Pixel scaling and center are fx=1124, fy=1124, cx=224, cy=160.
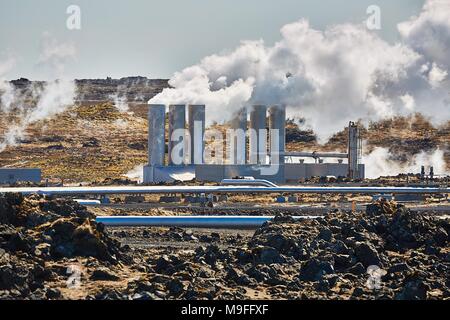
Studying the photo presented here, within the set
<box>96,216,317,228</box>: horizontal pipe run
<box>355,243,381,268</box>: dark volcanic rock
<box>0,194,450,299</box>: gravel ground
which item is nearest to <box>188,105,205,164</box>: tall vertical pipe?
<box>96,216,317,228</box>: horizontal pipe run

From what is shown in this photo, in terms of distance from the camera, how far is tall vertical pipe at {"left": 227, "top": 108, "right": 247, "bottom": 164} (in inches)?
3841

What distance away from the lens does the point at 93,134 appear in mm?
155125

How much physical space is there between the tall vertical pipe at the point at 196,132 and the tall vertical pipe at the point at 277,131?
600 centimetres

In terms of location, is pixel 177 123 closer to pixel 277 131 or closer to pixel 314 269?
pixel 277 131

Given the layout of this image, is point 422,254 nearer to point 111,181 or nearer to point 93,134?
point 111,181

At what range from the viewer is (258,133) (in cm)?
9550

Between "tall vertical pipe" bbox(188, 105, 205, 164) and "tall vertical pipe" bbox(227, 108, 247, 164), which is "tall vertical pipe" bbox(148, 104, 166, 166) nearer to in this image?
"tall vertical pipe" bbox(188, 105, 205, 164)

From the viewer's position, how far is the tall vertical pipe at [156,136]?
9394cm

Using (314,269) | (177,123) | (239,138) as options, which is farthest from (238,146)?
(314,269)

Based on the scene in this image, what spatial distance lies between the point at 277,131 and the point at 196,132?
22.9 ft

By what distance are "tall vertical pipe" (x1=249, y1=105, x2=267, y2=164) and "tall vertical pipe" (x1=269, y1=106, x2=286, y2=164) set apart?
2.59 feet

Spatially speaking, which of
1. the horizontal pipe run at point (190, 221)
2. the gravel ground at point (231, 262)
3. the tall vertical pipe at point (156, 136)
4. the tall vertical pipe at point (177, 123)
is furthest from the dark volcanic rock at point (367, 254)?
the tall vertical pipe at point (177, 123)

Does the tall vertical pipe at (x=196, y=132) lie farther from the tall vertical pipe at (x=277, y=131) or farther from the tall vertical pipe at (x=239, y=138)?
the tall vertical pipe at (x=277, y=131)
